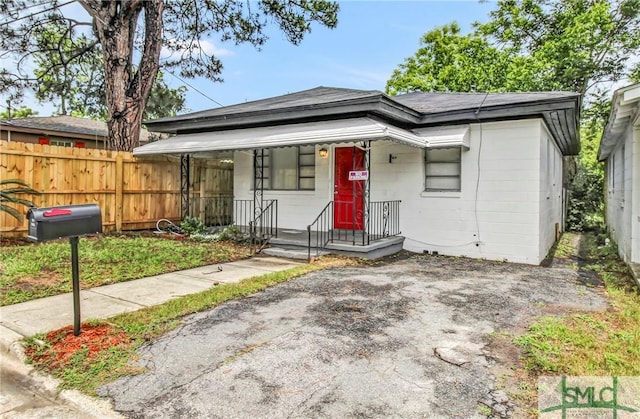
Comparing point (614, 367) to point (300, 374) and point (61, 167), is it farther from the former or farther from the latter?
point (61, 167)

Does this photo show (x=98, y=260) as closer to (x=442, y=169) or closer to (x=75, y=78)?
(x=442, y=169)

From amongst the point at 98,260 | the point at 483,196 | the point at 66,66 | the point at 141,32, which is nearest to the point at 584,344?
the point at 483,196

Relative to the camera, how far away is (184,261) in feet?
23.4

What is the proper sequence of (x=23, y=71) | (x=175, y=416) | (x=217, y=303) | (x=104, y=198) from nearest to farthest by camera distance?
(x=175, y=416), (x=217, y=303), (x=104, y=198), (x=23, y=71)

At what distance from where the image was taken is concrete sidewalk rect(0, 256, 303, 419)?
8.57 ft

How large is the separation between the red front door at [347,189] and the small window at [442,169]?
1581mm

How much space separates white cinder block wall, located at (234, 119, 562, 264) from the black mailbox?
6.90 meters

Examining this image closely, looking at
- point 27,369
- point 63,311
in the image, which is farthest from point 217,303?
point 27,369

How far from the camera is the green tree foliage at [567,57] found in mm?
17547

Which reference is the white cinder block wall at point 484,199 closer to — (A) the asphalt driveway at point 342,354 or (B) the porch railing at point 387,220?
(B) the porch railing at point 387,220

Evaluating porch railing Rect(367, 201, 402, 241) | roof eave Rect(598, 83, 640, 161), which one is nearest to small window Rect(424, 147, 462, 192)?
porch railing Rect(367, 201, 402, 241)

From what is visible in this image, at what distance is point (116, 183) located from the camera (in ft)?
33.6

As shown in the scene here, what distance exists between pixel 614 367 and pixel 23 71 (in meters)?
18.9

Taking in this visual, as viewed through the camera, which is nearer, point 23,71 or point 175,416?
point 175,416
